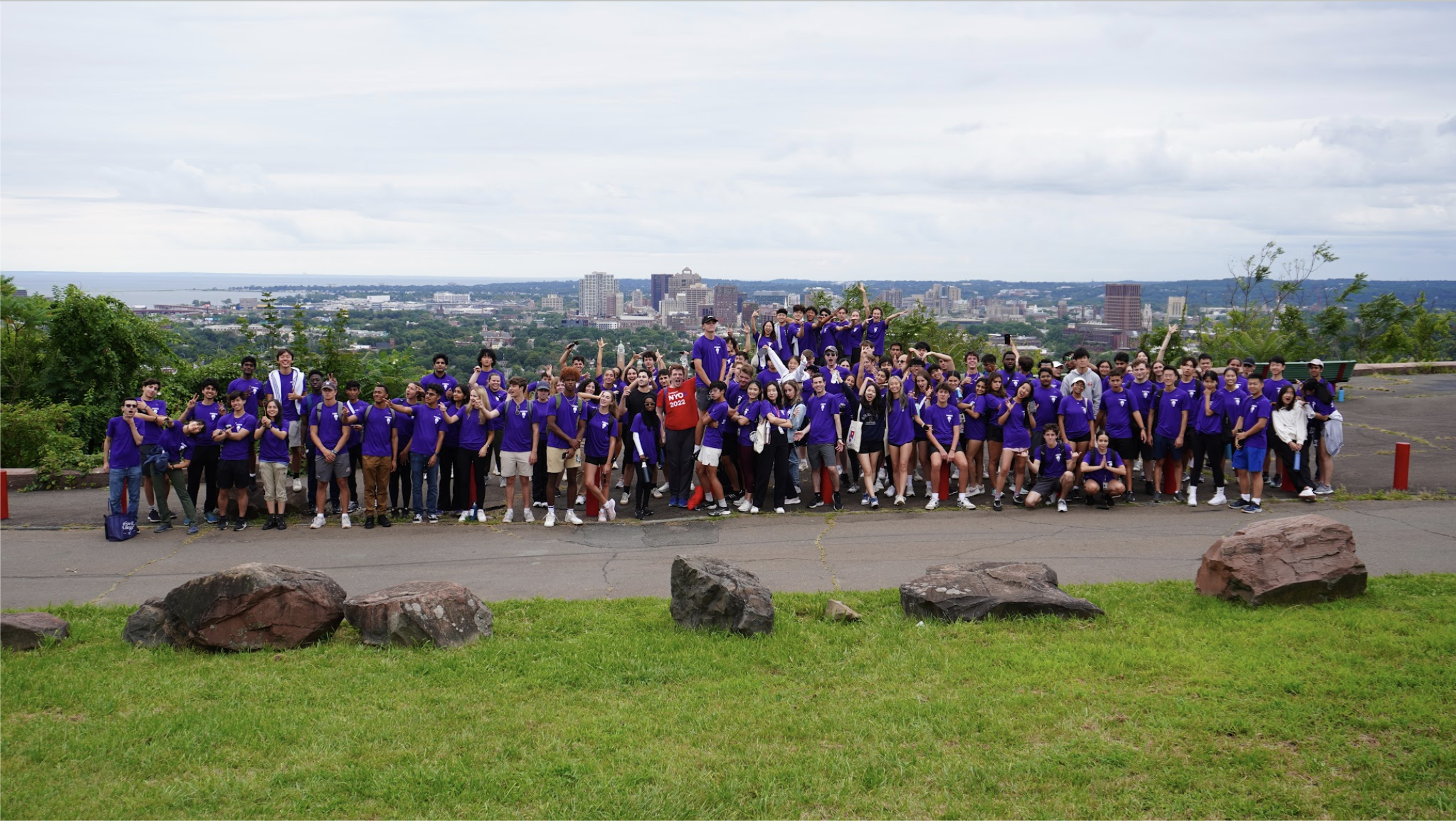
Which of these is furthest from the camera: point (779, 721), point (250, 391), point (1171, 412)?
point (1171, 412)

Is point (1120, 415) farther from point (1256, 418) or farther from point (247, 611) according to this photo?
point (247, 611)

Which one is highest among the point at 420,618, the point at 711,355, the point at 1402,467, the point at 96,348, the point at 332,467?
the point at 711,355

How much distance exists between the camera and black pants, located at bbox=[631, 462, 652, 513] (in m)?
14.3

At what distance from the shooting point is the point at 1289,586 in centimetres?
936

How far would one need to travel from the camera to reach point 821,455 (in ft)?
47.6

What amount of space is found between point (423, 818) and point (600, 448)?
8.38m

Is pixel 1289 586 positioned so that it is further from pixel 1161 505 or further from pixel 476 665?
pixel 476 665

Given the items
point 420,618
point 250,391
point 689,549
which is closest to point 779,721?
point 420,618

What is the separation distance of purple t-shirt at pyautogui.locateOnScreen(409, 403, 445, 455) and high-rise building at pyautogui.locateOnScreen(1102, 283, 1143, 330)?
3979 cm

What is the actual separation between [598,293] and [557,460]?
1525 inches

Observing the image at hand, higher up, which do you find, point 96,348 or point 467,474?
point 96,348

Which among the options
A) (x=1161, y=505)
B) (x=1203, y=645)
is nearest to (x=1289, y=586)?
(x=1203, y=645)

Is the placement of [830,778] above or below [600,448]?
below

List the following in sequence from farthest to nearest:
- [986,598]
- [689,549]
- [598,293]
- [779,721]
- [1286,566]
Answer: [598,293] < [689,549] < [1286,566] < [986,598] < [779,721]
